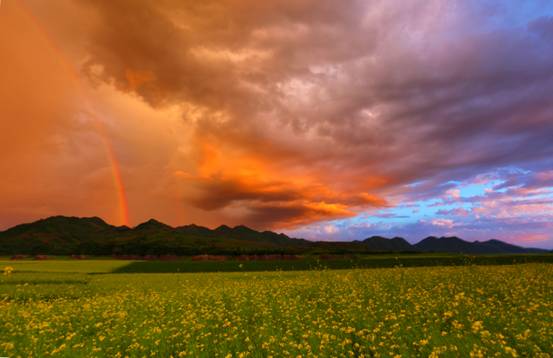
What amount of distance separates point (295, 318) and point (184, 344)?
21.4 feet

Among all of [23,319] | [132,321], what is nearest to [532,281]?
[132,321]

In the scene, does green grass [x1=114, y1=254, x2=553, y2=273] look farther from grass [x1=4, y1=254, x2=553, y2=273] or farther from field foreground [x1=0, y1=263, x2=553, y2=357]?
field foreground [x1=0, y1=263, x2=553, y2=357]

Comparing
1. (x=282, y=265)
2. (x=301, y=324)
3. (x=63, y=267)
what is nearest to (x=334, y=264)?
(x=282, y=265)

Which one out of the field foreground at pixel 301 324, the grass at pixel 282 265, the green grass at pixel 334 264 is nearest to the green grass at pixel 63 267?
the grass at pixel 282 265

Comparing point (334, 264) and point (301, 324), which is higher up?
point (334, 264)

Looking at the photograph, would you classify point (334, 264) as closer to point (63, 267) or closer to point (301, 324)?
point (301, 324)

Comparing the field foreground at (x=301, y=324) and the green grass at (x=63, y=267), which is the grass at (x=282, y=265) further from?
the field foreground at (x=301, y=324)

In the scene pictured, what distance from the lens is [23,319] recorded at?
70.5ft

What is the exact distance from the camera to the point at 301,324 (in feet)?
55.9

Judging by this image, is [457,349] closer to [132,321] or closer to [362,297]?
[362,297]

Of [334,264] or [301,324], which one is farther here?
[334,264]

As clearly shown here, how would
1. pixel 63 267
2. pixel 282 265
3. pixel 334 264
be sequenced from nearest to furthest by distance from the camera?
pixel 63 267
pixel 334 264
pixel 282 265

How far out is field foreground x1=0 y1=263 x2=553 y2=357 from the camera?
14.2m

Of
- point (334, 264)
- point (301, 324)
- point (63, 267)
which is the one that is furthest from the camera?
point (334, 264)
